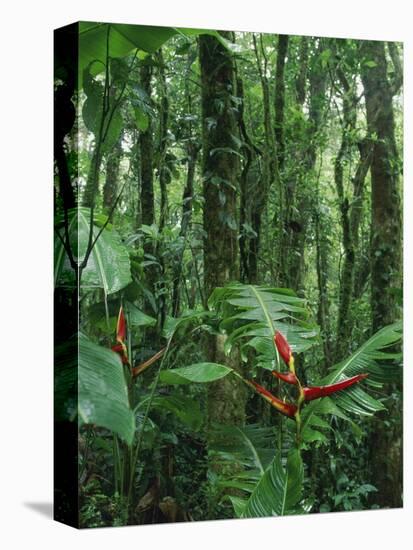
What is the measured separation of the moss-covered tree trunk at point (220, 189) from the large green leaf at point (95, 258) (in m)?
0.58

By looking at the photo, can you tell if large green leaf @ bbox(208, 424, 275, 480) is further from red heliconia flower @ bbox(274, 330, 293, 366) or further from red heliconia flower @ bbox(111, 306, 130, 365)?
red heliconia flower @ bbox(111, 306, 130, 365)

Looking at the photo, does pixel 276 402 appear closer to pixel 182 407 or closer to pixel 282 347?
pixel 282 347

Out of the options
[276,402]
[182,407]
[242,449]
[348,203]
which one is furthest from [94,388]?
[348,203]

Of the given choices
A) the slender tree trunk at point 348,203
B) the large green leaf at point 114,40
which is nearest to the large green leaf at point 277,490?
the slender tree trunk at point 348,203

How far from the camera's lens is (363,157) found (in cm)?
791

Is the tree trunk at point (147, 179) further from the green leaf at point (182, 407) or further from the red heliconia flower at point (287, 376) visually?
the red heliconia flower at point (287, 376)

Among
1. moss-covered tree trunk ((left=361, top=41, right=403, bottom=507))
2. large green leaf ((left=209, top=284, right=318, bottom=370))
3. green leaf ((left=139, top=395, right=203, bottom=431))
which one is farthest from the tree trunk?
moss-covered tree trunk ((left=361, top=41, right=403, bottom=507))

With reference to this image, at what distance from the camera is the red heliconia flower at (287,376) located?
24.3 feet

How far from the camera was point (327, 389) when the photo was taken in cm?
755

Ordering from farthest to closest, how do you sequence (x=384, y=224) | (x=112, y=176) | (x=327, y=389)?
1. (x=384, y=224)
2. (x=327, y=389)
3. (x=112, y=176)

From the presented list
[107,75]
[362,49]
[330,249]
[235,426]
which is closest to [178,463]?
[235,426]

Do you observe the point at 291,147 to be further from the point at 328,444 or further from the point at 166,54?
the point at 328,444

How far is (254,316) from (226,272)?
322mm

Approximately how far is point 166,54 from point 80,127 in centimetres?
70
